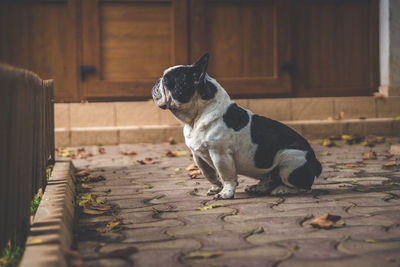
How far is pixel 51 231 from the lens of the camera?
92.5 inches

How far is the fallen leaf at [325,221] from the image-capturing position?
271cm

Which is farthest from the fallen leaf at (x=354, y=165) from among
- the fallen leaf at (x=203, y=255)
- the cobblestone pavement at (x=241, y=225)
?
the fallen leaf at (x=203, y=255)

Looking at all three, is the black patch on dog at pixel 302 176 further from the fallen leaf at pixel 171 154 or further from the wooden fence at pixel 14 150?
the fallen leaf at pixel 171 154

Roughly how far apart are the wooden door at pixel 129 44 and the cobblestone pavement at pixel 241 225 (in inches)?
149

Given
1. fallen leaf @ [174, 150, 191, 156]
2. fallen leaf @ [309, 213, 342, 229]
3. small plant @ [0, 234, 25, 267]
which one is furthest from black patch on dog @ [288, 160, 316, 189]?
fallen leaf @ [174, 150, 191, 156]

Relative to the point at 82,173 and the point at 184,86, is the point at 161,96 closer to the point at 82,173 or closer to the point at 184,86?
the point at 184,86

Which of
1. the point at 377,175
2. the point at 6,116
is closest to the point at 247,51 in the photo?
the point at 377,175

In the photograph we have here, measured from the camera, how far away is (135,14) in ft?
27.6

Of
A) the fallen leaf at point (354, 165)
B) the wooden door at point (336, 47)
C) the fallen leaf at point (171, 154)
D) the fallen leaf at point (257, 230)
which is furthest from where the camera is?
the wooden door at point (336, 47)

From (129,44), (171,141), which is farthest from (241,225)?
(129,44)

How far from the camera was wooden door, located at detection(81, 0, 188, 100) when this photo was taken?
8273 mm

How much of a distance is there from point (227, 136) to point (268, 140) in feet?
1.03

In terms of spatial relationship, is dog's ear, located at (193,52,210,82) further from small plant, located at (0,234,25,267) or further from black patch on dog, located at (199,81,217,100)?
small plant, located at (0,234,25,267)

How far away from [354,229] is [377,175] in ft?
6.50
